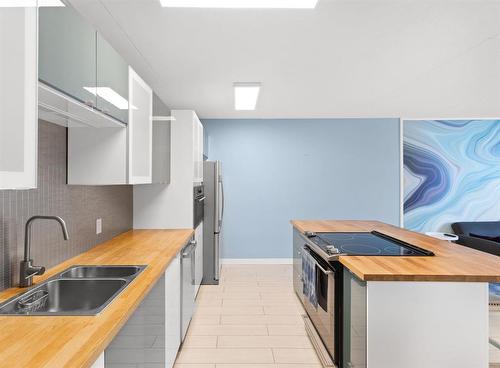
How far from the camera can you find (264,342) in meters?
2.99

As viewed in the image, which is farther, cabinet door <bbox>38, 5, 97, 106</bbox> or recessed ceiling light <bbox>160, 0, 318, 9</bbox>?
recessed ceiling light <bbox>160, 0, 318, 9</bbox>

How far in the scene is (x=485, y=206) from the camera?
615 cm

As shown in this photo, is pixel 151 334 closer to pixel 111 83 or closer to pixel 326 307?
pixel 326 307

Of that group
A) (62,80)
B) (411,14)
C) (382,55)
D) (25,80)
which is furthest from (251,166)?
(25,80)

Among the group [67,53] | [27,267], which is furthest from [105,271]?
[67,53]

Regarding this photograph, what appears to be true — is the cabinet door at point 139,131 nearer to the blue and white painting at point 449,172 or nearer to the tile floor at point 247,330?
the tile floor at point 247,330

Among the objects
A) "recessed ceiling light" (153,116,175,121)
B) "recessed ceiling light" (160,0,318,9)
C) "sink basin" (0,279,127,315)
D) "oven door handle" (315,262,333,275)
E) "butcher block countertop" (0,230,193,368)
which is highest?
"recessed ceiling light" (160,0,318,9)

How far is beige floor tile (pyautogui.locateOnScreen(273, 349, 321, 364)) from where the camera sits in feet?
8.75

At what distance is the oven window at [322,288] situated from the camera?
254 cm

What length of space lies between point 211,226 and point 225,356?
83.1 inches

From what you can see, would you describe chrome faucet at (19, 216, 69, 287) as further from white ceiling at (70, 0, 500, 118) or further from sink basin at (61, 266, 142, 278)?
white ceiling at (70, 0, 500, 118)

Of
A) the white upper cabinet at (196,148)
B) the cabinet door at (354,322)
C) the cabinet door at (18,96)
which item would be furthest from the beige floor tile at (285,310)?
the cabinet door at (18,96)

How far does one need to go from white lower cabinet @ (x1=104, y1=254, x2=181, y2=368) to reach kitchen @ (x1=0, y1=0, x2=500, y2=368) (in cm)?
1

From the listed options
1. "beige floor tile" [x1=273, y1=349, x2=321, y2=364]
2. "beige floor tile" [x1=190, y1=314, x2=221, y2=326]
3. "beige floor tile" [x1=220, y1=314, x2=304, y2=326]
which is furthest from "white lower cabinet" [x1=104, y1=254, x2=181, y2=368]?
"beige floor tile" [x1=220, y1=314, x2=304, y2=326]
